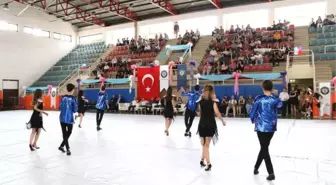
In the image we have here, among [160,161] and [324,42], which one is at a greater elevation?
[324,42]

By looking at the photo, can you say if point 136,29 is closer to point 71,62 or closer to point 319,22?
point 71,62

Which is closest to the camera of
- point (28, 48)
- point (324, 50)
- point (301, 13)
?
point (324, 50)

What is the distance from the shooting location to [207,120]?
4703 mm

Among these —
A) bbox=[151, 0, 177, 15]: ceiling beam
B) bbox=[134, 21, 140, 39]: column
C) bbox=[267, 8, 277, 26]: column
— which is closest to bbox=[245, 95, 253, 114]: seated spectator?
bbox=[267, 8, 277, 26]: column

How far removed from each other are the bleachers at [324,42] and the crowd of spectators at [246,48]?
134 centimetres

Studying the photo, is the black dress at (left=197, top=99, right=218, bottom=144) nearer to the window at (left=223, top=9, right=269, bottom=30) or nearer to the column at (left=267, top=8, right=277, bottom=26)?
the column at (left=267, top=8, right=277, bottom=26)

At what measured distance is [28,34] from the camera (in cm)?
2644

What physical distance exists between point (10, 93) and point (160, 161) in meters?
23.7

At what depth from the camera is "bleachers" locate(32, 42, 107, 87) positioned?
2644cm

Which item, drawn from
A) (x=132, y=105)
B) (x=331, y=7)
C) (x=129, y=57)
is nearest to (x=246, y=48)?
(x=331, y=7)

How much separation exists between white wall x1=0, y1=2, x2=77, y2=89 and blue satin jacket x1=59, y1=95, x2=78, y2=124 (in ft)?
71.2

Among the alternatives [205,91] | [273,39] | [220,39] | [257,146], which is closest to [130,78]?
[220,39]

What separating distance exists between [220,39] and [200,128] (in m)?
16.9

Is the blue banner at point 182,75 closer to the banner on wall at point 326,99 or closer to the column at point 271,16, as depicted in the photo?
the banner on wall at point 326,99
